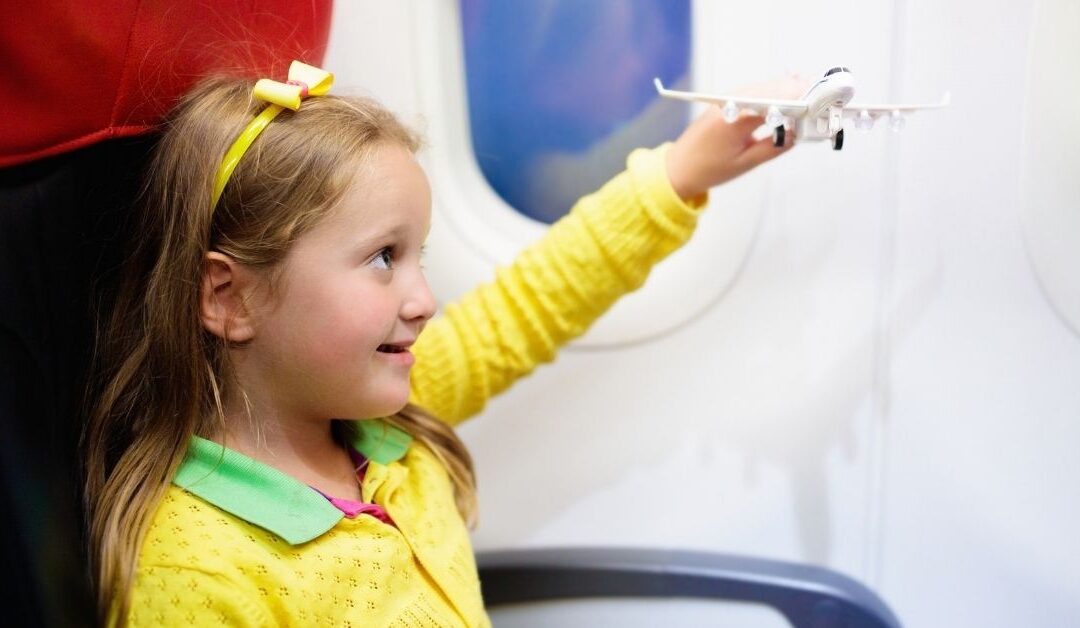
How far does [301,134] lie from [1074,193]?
0.64 meters

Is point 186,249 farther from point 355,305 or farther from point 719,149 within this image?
point 719,149

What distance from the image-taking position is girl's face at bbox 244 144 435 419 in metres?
0.62

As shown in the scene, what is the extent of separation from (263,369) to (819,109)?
410 millimetres

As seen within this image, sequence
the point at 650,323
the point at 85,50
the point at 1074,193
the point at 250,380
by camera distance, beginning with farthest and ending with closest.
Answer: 1. the point at 650,323
2. the point at 1074,193
3. the point at 250,380
4. the point at 85,50

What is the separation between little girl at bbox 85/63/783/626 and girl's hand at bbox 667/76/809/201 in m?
0.22

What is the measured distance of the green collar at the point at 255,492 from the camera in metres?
0.61

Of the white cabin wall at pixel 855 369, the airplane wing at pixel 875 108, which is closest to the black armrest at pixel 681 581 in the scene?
the white cabin wall at pixel 855 369

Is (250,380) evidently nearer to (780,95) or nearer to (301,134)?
(301,134)

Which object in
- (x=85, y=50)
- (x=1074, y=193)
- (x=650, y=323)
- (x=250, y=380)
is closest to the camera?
(x=85, y=50)

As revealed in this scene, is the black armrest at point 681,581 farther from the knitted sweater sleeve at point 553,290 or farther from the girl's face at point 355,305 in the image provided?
the girl's face at point 355,305

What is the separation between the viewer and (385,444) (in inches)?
29.3

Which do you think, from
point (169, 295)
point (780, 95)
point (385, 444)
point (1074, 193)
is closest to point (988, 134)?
point (1074, 193)

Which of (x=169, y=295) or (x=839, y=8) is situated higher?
(x=839, y=8)

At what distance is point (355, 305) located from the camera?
620mm
